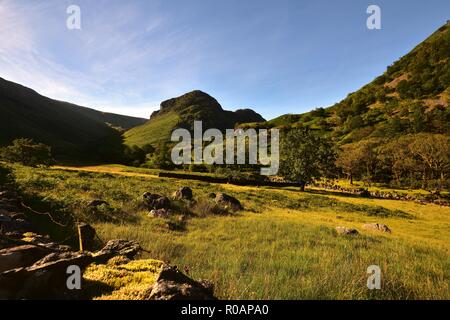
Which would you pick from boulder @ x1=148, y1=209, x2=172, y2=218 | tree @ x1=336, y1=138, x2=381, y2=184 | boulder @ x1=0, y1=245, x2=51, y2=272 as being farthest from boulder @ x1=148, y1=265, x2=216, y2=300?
tree @ x1=336, y1=138, x2=381, y2=184

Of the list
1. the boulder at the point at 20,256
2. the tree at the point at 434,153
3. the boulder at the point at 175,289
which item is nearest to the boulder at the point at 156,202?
the boulder at the point at 20,256

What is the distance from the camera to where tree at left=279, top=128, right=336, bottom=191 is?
2571 inches

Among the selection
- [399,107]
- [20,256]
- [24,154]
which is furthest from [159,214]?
[399,107]

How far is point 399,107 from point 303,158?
10060 centimetres

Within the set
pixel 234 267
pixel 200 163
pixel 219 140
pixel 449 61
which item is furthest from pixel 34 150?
pixel 449 61

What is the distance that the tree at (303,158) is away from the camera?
6531cm

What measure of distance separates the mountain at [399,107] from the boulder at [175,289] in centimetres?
11433

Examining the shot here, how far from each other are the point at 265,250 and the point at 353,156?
76.6m

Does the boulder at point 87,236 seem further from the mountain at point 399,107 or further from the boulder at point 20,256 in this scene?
the mountain at point 399,107

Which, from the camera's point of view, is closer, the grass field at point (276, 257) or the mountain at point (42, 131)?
the grass field at point (276, 257)

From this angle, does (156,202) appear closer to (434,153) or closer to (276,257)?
(276,257)

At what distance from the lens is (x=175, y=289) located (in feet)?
17.0

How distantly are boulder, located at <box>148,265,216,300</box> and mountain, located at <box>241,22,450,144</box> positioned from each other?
114 metres
